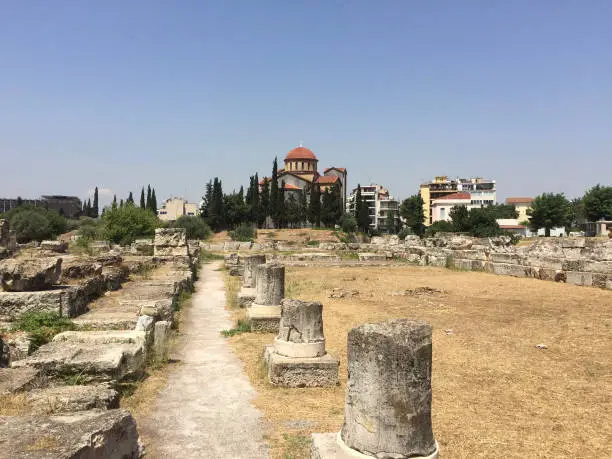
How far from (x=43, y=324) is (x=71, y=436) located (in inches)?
195

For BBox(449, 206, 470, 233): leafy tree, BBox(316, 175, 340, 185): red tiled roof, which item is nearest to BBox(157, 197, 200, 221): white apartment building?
BBox(316, 175, 340, 185): red tiled roof

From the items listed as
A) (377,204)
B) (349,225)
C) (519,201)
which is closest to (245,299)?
(349,225)

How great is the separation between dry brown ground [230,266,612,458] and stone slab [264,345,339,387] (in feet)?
0.55

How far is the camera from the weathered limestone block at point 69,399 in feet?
15.5

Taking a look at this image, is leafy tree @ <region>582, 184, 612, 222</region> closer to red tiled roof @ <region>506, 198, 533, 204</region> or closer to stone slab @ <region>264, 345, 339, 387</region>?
red tiled roof @ <region>506, 198, 533, 204</region>

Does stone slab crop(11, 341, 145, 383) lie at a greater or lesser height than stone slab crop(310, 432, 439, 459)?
greater

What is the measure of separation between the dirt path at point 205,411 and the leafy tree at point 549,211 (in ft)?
226

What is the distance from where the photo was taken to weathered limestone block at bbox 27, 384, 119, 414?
4.72 m

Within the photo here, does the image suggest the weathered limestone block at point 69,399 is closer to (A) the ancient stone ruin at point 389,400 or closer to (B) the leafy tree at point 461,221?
(A) the ancient stone ruin at point 389,400

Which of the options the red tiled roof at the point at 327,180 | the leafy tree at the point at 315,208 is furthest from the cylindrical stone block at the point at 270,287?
the red tiled roof at the point at 327,180

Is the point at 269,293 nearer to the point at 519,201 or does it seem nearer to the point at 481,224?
the point at 481,224

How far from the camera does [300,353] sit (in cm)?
731

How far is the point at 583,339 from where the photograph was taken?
31.1 ft

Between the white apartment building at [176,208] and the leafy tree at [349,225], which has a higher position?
the white apartment building at [176,208]
